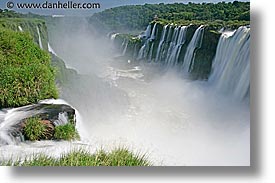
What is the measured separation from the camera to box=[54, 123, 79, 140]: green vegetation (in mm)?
2670

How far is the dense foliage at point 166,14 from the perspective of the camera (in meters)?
2.70

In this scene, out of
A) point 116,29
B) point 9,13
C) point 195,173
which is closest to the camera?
point 195,173

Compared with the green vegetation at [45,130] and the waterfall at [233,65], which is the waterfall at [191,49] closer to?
the waterfall at [233,65]

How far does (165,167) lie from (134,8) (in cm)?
102

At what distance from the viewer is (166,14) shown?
2781mm

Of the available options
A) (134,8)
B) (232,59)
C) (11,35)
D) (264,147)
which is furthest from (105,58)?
(264,147)

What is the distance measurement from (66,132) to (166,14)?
0.98m

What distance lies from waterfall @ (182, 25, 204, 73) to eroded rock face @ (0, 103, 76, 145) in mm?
889

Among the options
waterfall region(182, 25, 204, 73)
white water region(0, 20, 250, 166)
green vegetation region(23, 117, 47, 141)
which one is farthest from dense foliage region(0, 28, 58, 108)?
waterfall region(182, 25, 204, 73)

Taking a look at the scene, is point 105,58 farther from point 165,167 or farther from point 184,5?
point 165,167

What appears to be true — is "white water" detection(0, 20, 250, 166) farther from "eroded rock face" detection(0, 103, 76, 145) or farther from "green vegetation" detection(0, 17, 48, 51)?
"green vegetation" detection(0, 17, 48, 51)

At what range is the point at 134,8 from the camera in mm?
2758

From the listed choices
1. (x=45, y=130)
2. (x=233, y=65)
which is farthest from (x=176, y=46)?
(x=45, y=130)

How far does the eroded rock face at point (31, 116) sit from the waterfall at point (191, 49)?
0.89 meters
